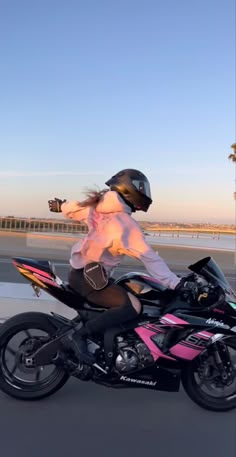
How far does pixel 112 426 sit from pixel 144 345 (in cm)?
62

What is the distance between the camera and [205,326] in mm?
3826

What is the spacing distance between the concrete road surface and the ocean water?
14.9 m

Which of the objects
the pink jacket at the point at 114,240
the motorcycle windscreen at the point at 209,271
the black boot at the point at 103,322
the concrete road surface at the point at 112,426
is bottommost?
the concrete road surface at the point at 112,426

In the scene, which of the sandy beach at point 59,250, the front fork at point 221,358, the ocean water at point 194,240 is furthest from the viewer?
the ocean water at point 194,240

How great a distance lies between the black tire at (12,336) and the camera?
13.1 ft

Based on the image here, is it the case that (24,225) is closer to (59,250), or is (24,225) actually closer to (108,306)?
(59,250)

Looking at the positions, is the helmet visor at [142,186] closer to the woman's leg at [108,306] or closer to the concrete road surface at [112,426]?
the woman's leg at [108,306]

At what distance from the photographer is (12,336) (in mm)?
4035

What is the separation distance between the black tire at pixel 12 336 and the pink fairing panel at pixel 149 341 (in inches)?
27.8

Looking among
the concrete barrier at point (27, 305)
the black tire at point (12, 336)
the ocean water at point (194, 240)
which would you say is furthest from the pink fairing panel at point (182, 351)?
the ocean water at point (194, 240)

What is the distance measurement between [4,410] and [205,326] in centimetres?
165

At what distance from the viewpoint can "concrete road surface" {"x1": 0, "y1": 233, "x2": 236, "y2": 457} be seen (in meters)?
3.29

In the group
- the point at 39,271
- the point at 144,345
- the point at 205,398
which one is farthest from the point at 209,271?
the point at 39,271

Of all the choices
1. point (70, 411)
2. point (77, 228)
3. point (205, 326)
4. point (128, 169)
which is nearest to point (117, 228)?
point (128, 169)
